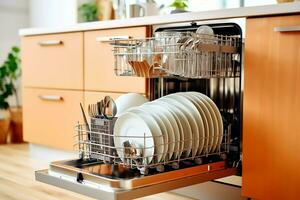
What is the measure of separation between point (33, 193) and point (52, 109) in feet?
2.19

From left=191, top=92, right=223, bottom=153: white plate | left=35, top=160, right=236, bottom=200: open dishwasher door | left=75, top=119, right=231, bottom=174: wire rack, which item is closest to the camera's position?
left=35, top=160, right=236, bottom=200: open dishwasher door

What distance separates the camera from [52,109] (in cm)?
268

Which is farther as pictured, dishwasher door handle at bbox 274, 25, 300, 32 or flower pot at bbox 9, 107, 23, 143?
flower pot at bbox 9, 107, 23, 143

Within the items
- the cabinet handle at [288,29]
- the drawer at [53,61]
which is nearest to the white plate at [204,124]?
the cabinet handle at [288,29]

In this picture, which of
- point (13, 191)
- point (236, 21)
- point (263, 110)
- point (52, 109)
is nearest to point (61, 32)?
point (52, 109)

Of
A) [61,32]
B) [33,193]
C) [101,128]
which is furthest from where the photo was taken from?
[61,32]

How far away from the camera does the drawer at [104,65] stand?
7.08 feet

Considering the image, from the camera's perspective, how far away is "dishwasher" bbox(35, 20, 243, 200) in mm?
1326

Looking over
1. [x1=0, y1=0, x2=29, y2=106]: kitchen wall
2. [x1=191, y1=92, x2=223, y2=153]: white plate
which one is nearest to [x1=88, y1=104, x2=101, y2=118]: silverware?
[x1=191, y1=92, x2=223, y2=153]: white plate

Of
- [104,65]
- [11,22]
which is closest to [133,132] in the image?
[104,65]

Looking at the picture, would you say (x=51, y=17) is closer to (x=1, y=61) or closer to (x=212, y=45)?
(x=1, y=61)

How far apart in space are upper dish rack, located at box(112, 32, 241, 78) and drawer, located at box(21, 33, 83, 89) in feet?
2.54

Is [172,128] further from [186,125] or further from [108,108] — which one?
[108,108]

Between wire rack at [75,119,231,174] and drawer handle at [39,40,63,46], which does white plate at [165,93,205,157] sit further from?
drawer handle at [39,40,63,46]
